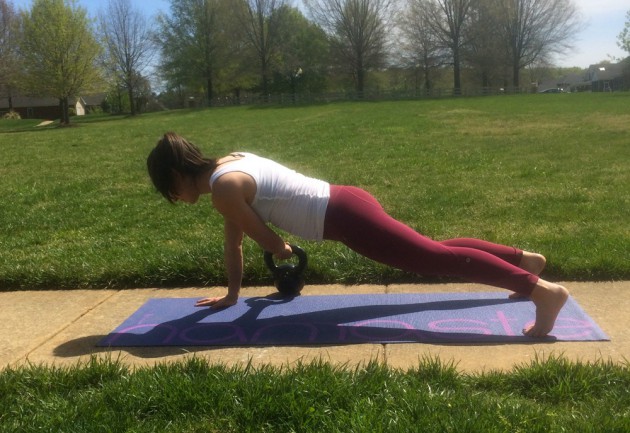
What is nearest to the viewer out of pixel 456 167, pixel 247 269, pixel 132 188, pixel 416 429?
pixel 416 429

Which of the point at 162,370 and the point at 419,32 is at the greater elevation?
the point at 419,32

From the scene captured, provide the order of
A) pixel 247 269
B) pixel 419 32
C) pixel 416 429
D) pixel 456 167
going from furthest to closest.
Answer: pixel 419 32 → pixel 456 167 → pixel 247 269 → pixel 416 429

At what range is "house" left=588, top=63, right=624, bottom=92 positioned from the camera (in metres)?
87.6

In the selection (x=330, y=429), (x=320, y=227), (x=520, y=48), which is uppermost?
(x=520, y=48)

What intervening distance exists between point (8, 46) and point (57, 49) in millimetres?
13591

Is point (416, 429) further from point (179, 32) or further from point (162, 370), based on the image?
point (179, 32)

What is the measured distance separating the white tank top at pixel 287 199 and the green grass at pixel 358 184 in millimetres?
1028

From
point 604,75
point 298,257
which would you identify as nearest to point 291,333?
point 298,257

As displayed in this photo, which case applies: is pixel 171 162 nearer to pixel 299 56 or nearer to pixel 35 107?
pixel 299 56

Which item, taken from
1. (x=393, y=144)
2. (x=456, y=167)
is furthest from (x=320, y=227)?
(x=393, y=144)

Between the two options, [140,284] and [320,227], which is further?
[140,284]

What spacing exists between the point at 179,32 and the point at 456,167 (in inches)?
2278

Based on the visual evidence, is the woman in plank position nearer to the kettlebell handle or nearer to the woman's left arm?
the woman's left arm

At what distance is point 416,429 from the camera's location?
7.51 ft
